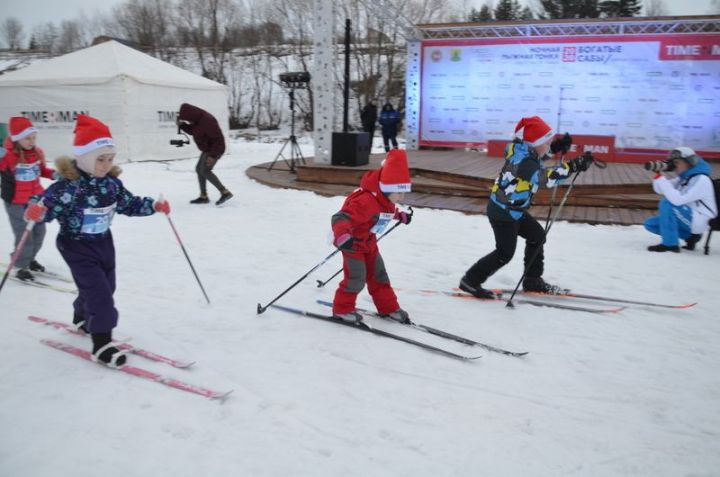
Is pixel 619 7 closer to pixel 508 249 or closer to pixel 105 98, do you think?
pixel 105 98

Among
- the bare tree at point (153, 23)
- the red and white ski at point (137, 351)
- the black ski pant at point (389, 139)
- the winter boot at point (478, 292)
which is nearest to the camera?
the red and white ski at point (137, 351)

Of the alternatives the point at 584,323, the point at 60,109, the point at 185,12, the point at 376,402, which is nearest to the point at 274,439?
the point at 376,402

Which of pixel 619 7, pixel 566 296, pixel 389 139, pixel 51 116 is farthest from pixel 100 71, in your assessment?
pixel 619 7

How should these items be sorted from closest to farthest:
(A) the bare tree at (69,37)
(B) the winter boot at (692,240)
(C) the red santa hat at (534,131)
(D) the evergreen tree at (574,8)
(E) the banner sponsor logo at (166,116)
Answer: (C) the red santa hat at (534,131) → (B) the winter boot at (692,240) → (E) the banner sponsor logo at (166,116) → (D) the evergreen tree at (574,8) → (A) the bare tree at (69,37)

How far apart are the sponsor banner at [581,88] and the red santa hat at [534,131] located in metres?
9.60

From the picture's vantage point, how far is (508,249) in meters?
3.92

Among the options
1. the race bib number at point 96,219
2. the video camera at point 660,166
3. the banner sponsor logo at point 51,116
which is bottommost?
the race bib number at point 96,219

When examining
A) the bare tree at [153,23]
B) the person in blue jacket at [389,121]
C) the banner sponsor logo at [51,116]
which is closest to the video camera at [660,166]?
the person in blue jacket at [389,121]

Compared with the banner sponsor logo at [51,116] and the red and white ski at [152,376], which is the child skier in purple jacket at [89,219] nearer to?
the red and white ski at [152,376]

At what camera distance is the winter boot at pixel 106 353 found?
284 cm

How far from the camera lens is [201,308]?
3.79m

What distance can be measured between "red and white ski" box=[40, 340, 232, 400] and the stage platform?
549 cm

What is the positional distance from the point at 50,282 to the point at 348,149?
265 inches

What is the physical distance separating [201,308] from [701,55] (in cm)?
1262
